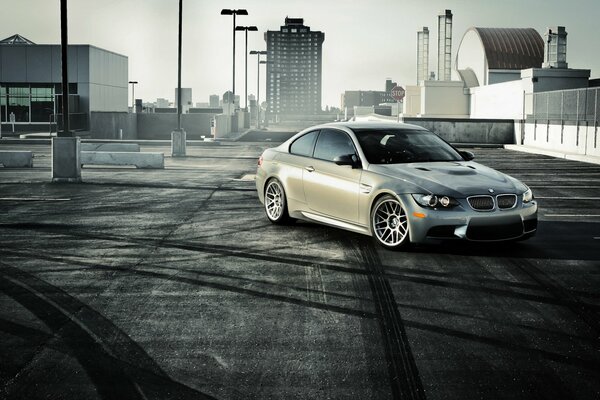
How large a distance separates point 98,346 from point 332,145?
20.1 feet

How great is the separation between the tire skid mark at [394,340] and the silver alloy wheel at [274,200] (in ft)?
9.86

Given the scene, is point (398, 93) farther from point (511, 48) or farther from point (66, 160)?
point (66, 160)

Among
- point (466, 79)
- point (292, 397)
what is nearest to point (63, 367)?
point (292, 397)

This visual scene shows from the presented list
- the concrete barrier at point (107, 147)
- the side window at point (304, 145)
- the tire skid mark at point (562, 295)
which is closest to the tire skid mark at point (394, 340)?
the tire skid mark at point (562, 295)

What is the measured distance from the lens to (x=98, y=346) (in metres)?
5.96

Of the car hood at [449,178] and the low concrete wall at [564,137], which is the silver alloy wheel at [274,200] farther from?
the low concrete wall at [564,137]

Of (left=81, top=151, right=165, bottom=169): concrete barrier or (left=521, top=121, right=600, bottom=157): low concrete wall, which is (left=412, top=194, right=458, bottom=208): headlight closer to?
(left=81, top=151, right=165, bottom=169): concrete barrier

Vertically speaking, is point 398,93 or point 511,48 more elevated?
point 511,48

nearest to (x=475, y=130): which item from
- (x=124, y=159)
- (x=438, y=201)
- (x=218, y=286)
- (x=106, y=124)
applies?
(x=106, y=124)

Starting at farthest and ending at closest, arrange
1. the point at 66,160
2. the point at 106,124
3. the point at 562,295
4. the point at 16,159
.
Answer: the point at 106,124 → the point at 16,159 → the point at 66,160 → the point at 562,295

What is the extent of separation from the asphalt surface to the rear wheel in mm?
168

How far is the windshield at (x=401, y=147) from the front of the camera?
11.0m

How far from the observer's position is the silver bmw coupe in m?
9.77

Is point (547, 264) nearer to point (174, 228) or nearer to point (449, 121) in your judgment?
point (174, 228)
